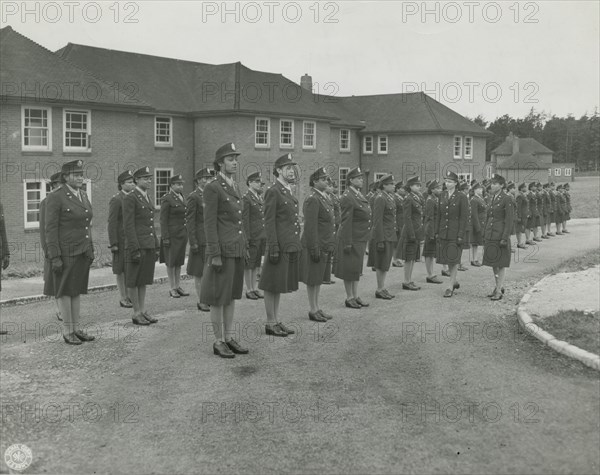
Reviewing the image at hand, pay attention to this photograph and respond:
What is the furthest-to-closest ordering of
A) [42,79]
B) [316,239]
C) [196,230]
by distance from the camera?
1. [42,79]
2. [196,230]
3. [316,239]

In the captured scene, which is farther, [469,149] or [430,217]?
[469,149]

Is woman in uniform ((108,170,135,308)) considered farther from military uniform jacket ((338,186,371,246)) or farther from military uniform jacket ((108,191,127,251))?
military uniform jacket ((338,186,371,246))

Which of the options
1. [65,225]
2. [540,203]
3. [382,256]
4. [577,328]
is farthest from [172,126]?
[577,328]

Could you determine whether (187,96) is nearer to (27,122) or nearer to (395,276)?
(27,122)

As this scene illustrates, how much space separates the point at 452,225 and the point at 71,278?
735cm

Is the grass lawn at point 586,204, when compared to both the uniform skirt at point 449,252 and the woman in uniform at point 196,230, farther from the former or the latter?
the woman in uniform at point 196,230

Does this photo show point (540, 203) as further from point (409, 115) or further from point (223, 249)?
point (409, 115)

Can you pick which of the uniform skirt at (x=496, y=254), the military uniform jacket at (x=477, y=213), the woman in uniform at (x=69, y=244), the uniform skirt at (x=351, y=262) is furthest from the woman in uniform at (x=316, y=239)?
the military uniform jacket at (x=477, y=213)

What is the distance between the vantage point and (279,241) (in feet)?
30.5

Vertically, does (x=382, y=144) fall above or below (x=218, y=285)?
above

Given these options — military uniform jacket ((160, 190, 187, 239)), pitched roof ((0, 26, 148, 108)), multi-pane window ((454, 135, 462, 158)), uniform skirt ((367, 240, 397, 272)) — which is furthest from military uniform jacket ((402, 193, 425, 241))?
multi-pane window ((454, 135, 462, 158))

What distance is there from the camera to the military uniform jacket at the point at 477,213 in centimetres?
1717

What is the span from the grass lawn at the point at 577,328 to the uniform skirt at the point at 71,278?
6411mm

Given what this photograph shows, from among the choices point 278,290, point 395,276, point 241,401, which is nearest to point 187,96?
point 395,276
